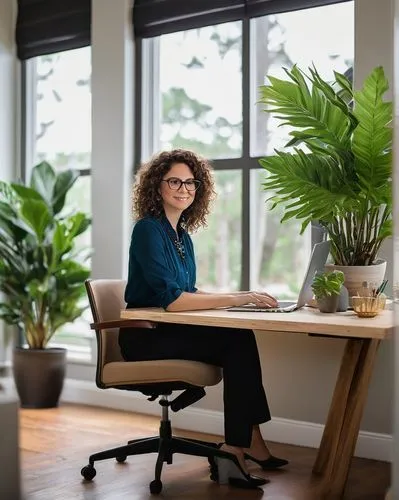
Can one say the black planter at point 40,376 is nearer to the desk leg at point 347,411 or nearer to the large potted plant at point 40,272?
the large potted plant at point 40,272

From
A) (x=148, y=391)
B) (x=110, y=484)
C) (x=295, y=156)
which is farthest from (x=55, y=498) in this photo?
(x=295, y=156)

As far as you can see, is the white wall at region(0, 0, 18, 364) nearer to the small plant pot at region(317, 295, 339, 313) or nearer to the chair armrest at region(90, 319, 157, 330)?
the chair armrest at region(90, 319, 157, 330)

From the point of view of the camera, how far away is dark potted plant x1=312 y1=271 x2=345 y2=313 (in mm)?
3387

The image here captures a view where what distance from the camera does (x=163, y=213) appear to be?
12.3 ft

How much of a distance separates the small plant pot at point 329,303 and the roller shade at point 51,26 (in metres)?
2.91

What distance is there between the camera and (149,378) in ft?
11.2

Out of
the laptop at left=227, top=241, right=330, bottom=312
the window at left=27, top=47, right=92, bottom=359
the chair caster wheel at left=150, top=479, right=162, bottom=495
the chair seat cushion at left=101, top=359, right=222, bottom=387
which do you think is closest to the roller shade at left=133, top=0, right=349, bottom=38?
the window at left=27, top=47, right=92, bottom=359

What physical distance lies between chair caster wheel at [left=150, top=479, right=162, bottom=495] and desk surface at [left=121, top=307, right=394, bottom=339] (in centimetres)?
66

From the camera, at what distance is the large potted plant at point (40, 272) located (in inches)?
205

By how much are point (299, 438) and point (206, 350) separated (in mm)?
1139

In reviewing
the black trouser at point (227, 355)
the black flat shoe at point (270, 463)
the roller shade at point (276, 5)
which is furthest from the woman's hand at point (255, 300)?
the roller shade at point (276, 5)

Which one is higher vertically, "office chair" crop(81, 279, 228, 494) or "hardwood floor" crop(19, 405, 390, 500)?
"office chair" crop(81, 279, 228, 494)

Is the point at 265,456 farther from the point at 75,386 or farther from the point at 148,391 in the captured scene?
the point at 75,386

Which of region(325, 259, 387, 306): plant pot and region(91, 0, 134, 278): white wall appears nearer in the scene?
region(325, 259, 387, 306): plant pot
